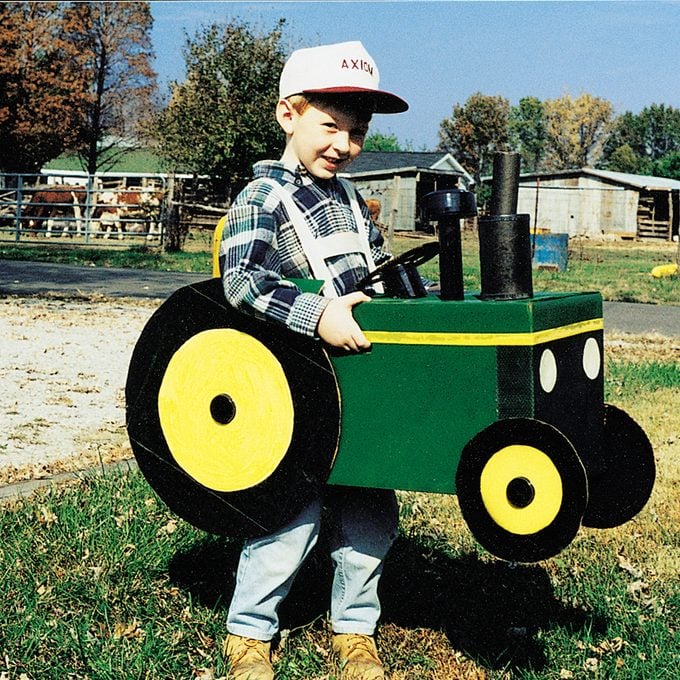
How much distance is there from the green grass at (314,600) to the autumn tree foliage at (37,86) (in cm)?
4190

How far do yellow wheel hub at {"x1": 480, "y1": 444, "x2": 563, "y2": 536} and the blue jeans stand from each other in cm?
64

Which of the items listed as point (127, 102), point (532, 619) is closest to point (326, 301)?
point (532, 619)

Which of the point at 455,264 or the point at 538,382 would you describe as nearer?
the point at 538,382

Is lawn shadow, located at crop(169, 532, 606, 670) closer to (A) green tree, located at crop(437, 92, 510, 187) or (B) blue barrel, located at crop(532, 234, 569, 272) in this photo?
(B) blue barrel, located at crop(532, 234, 569, 272)

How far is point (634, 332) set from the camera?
9984mm

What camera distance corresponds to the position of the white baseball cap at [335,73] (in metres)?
2.65

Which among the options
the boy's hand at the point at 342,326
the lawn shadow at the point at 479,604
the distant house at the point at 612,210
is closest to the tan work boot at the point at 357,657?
the lawn shadow at the point at 479,604

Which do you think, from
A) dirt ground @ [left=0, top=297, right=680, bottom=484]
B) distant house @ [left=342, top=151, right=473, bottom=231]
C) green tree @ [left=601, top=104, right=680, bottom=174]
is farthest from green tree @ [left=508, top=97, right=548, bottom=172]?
dirt ground @ [left=0, top=297, right=680, bottom=484]

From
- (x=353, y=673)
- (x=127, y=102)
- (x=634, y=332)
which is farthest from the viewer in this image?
(x=127, y=102)

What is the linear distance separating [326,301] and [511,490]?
643 millimetres

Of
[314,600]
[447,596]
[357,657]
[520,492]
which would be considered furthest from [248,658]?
[520,492]

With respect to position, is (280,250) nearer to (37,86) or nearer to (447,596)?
(447,596)

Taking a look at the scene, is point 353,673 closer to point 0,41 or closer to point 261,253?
point 261,253

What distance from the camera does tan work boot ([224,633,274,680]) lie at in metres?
2.70
